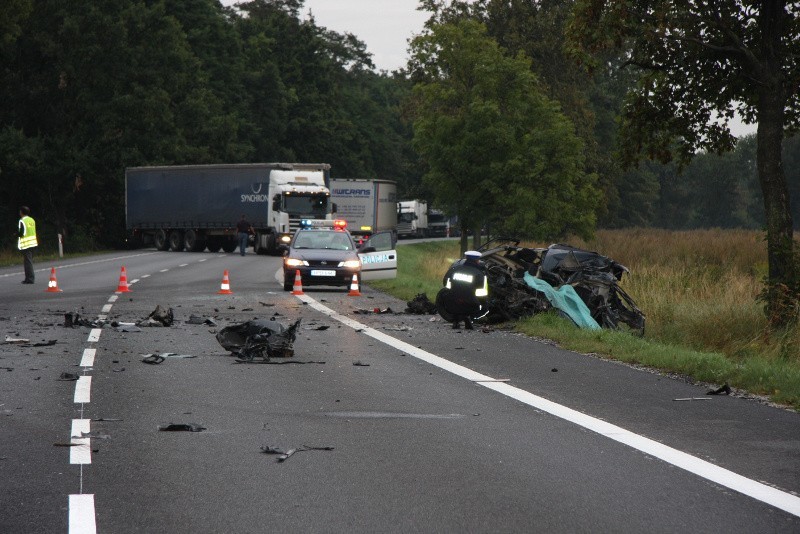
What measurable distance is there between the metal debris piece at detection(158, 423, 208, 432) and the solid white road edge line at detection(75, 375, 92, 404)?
162 centimetres

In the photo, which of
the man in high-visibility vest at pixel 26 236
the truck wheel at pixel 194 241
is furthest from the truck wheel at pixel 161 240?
the man in high-visibility vest at pixel 26 236

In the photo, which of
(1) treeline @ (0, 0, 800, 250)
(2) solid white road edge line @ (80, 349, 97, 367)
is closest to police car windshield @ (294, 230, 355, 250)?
(2) solid white road edge line @ (80, 349, 97, 367)

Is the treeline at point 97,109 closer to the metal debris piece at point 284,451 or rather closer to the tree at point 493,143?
the tree at point 493,143

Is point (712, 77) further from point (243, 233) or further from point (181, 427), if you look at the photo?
point (243, 233)

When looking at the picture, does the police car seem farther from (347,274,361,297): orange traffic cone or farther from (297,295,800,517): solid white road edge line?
(297,295,800,517): solid white road edge line

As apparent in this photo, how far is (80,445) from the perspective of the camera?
316 inches

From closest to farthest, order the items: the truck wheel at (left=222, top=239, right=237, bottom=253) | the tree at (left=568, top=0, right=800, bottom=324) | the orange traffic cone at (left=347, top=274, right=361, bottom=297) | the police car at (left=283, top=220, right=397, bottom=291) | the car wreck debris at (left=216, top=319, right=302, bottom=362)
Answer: the car wreck debris at (left=216, top=319, right=302, bottom=362), the tree at (left=568, top=0, right=800, bottom=324), the orange traffic cone at (left=347, top=274, right=361, bottom=297), the police car at (left=283, top=220, right=397, bottom=291), the truck wheel at (left=222, top=239, right=237, bottom=253)

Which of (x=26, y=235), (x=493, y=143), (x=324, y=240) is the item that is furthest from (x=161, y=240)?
(x=324, y=240)

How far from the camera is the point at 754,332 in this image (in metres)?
16.0

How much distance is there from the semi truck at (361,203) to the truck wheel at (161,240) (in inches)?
365

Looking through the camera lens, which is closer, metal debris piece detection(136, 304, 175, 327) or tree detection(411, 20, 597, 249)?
metal debris piece detection(136, 304, 175, 327)

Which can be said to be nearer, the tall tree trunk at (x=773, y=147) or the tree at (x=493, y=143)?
the tall tree trunk at (x=773, y=147)

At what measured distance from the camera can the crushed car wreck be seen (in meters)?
17.6

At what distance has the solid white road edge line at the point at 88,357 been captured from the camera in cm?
1309
